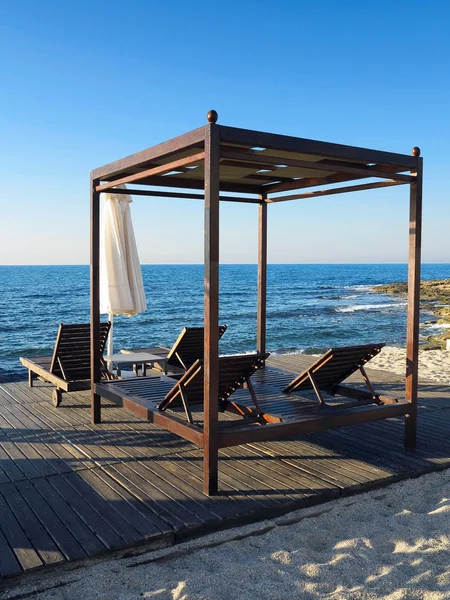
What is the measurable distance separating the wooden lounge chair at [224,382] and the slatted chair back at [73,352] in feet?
6.81

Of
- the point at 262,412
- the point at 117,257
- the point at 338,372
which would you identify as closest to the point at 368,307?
the point at 117,257

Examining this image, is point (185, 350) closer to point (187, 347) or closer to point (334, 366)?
point (187, 347)

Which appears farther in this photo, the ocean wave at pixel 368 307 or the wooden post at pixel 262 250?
the ocean wave at pixel 368 307

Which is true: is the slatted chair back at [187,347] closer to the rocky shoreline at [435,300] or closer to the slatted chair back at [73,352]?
the slatted chair back at [73,352]

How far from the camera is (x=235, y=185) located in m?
6.86

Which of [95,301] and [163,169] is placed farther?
[95,301]

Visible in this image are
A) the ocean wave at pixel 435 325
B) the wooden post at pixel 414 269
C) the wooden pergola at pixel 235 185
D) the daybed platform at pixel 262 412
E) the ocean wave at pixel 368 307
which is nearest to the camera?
the wooden pergola at pixel 235 185

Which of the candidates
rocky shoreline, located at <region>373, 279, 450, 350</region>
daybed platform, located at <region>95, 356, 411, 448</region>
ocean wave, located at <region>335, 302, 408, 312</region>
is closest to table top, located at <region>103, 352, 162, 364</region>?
daybed platform, located at <region>95, 356, 411, 448</region>

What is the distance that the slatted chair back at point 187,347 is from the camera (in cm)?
659

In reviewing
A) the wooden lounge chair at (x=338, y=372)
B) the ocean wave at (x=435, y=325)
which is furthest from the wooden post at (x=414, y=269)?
the ocean wave at (x=435, y=325)

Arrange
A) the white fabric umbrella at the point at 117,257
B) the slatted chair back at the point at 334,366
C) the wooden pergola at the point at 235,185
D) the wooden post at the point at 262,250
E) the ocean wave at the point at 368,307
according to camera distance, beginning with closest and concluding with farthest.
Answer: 1. the wooden pergola at the point at 235,185
2. the slatted chair back at the point at 334,366
3. the white fabric umbrella at the point at 117,257
4. the wooden post at the point at 262,250
5. the ocean wave at the point at 368,307

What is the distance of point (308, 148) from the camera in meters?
4.08

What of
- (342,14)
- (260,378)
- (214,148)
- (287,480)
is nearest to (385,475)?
(287,480)

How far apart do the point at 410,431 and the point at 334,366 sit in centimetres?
85
